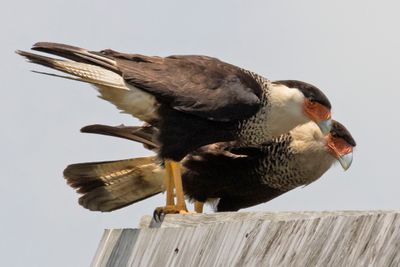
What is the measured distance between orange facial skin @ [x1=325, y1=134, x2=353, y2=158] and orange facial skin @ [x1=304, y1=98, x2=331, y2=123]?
0.24 meters

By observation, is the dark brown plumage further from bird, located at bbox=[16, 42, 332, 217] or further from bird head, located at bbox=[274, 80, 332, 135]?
→ bird head, located at bbox=[274, 80, 332, 135]

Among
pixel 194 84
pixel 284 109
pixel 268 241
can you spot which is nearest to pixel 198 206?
pixel 284 109

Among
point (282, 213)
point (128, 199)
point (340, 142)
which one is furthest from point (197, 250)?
point (340, 142)

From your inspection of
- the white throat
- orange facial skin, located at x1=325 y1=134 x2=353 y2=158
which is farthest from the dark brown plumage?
orange facial skin, located at x1=325 y1=134 x2=353 y2=158

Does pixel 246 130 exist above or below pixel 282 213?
below

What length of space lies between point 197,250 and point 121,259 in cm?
84

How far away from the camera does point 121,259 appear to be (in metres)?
4.65

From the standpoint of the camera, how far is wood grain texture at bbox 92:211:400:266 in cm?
298

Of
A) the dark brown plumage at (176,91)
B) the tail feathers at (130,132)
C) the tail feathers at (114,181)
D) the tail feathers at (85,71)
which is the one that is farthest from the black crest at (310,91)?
the tail feathers at (85,71)

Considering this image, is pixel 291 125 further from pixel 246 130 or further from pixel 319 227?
pixel 319 227

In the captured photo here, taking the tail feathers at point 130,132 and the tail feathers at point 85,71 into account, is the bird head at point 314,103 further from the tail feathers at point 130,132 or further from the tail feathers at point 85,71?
the tail feathers at point 85,71

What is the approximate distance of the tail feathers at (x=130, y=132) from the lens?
7387mm

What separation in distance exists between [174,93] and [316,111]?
145cm

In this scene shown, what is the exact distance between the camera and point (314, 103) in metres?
7.74
